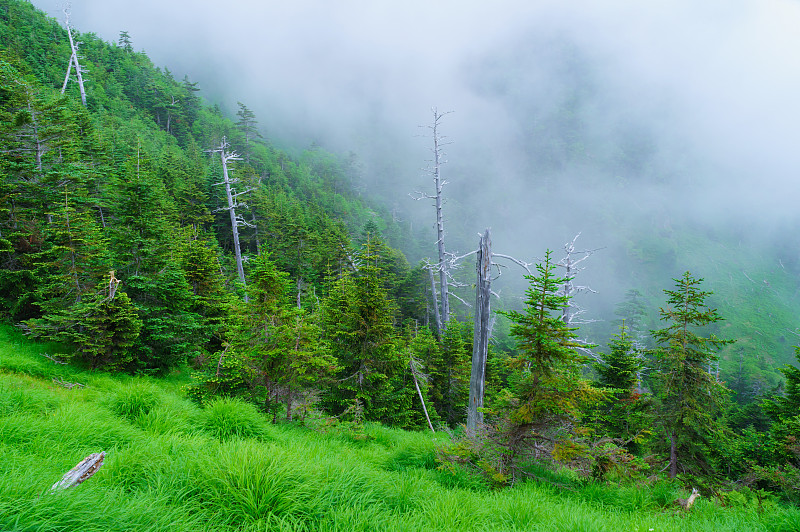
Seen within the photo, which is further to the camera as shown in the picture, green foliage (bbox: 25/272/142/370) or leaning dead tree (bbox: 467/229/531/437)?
green foliage (bbox: 25/272/142/370)

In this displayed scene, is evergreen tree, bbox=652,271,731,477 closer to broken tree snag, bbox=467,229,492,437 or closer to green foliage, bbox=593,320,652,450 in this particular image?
green foliage, bbox=593,320,652,450

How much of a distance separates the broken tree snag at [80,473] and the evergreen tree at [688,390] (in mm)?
11899

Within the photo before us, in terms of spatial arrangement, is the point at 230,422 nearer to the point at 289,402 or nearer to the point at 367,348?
the point at 289,402

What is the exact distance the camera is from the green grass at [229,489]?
2.56 metres

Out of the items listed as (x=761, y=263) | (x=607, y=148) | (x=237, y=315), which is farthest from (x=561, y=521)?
(x=607, y=148)

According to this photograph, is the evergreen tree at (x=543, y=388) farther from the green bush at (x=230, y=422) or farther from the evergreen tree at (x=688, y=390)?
the evergreen tree at (x=688, y=390)

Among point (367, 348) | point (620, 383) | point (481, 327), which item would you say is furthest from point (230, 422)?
point (620, 383)

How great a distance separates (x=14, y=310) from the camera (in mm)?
10672

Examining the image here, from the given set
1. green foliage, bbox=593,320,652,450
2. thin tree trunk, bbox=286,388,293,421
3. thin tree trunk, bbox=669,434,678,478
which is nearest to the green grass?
thin tree trunk, bbox=286,388,293,421

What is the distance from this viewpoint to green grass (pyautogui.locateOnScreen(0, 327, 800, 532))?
2.56 m

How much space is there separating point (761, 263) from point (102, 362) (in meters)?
139

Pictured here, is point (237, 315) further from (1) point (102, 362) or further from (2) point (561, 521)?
(2) point (561, 521)

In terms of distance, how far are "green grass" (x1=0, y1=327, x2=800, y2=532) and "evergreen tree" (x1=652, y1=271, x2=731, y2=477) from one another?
15.6 ft

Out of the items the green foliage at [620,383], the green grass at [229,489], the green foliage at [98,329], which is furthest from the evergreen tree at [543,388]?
the green foliage at [98,329]
